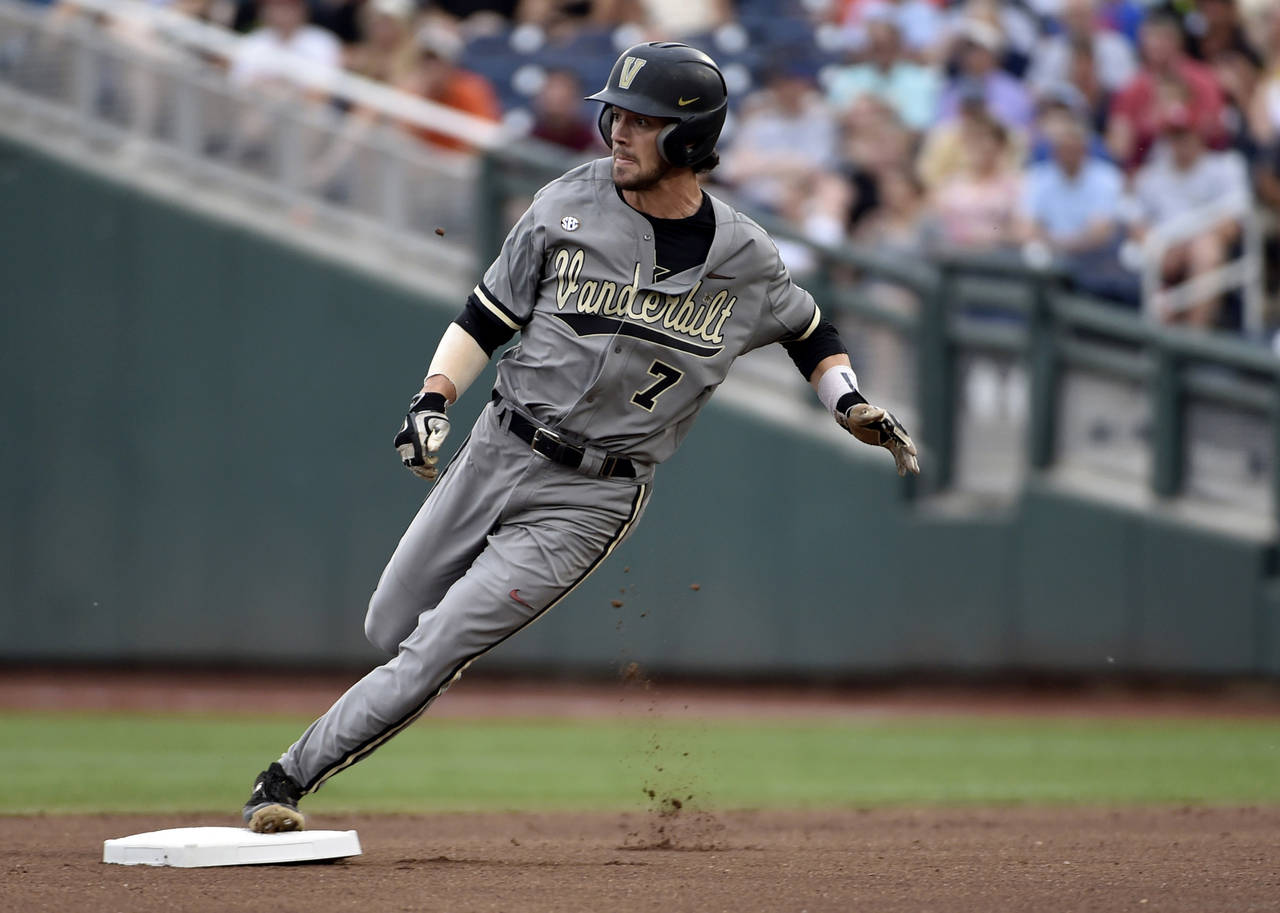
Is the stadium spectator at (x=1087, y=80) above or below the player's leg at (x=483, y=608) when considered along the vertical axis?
above

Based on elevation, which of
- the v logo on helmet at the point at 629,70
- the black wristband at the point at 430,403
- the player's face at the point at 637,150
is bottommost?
the black wristband at the point at 430,403

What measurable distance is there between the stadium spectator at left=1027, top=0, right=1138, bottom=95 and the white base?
339 inches

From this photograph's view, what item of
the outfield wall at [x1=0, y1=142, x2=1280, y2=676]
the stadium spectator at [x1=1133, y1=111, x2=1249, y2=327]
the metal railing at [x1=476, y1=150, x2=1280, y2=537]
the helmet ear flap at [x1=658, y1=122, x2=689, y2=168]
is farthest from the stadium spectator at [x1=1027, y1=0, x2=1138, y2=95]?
the helmet ear flap at [x1=658, y1=122, x2=689, y2=168]

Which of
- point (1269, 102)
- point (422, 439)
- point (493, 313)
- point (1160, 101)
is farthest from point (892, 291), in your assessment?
point (422, 439)

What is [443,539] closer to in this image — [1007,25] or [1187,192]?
[1187,192]

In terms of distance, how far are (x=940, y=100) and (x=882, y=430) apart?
24.0 feet

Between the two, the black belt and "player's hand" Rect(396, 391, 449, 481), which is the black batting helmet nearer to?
the black belt

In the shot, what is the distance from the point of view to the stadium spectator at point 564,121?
37.4 feet

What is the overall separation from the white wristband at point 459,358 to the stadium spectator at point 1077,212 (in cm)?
678

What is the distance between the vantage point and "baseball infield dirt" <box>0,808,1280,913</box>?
415cm

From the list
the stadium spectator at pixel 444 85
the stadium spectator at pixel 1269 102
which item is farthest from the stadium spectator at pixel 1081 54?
the stadium spectator at pixel 444 85

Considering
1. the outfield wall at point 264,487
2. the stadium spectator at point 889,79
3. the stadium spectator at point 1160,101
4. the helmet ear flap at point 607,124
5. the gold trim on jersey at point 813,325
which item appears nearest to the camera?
the helmet ear flap at point 607,124

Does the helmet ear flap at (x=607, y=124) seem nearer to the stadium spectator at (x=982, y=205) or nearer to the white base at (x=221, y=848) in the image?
the white base at (x=221, y=848)

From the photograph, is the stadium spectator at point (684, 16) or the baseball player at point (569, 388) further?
the stadium spectator at point (684, 16)
